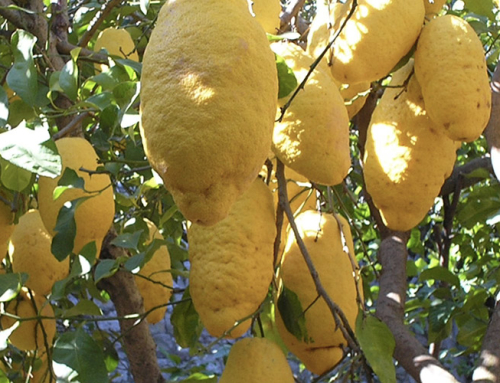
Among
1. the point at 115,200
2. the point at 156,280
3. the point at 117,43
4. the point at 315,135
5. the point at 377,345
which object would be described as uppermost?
the point at 117,43

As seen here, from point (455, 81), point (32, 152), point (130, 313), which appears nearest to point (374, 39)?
point (455, 81)

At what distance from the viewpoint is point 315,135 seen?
80cm

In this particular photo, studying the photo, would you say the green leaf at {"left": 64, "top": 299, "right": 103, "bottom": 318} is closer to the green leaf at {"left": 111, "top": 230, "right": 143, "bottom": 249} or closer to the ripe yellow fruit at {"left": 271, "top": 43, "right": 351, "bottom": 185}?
the green leaf at {"left": 111, "top": 230, "right": 143, "bottom": 249}

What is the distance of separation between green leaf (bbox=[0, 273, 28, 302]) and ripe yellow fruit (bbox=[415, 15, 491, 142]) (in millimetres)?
595

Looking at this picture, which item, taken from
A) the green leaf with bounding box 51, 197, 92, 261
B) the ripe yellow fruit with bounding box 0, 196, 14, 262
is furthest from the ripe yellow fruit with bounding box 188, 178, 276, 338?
the ripe yellow fruit with bounding box 0, 196, 14, 262

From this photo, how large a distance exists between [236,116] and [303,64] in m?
0.33

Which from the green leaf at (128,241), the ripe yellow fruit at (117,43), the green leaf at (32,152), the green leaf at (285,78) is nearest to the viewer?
the green leaf at (32,152)

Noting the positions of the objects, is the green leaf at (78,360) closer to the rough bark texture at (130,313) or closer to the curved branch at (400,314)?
the rough bark texture at (130,313)

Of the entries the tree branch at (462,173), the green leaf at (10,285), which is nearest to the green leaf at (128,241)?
the green leaf at (10,285)

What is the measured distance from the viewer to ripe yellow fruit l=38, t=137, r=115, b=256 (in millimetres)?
892

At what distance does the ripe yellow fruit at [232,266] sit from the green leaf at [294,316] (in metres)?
0.07

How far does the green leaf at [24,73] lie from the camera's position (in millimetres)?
896

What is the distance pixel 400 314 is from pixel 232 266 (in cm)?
72

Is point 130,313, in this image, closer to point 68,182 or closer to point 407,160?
point 68,182
